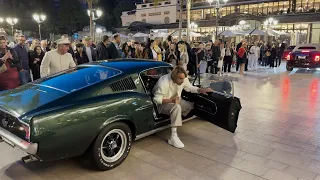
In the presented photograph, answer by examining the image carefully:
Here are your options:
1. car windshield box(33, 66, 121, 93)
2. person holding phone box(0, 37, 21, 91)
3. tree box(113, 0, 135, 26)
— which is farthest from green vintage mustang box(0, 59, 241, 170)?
tree box(113, 0, 135, 26)

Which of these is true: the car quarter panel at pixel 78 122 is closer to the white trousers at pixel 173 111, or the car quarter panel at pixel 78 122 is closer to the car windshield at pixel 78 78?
the car windshield at pixel 78 78

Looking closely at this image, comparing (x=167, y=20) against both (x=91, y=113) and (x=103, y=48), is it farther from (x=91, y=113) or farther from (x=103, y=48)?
(x=91, y=113)

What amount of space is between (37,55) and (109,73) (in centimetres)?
508

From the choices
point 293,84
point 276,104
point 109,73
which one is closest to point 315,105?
point 276,104

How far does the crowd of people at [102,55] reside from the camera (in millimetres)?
5359

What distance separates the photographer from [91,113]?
10.8 feet

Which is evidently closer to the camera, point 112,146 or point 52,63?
point 112,146

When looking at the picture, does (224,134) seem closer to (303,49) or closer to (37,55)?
(37,55)

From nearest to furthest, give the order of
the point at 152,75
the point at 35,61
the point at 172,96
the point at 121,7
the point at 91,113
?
the point at 91,113, the point at 172,96, the point at 152,75, the point at 35,61, the point at 121,7

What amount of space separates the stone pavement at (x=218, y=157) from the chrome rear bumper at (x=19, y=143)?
566 millimetres

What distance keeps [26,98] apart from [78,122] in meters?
0.85

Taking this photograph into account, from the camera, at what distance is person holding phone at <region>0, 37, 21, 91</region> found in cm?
569

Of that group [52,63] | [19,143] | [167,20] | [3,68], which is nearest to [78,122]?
[19,143]

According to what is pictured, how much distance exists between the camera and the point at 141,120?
156 inches
